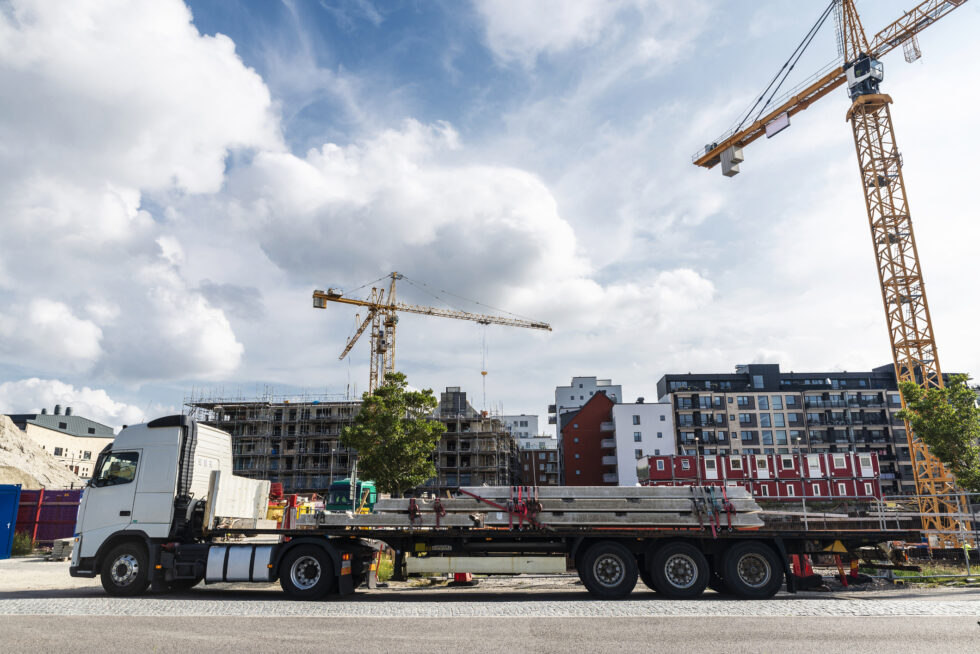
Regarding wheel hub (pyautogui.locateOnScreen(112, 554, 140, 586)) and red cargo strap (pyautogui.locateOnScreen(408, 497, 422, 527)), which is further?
red cargo strap (pyautogui.locateOnScreen(408, 497, 422, 527))

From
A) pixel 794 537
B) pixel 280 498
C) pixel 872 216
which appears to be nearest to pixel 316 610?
pixel 280 498

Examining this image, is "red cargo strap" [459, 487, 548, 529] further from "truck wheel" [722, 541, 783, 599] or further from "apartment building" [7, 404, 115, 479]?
"apartment building" [7, 404, 115, 479]

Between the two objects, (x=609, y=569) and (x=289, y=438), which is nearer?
(x=609, y=569)

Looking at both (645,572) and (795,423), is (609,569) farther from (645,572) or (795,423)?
(795,423)

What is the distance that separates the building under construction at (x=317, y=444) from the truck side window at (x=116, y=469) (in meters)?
58.2

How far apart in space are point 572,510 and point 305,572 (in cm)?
608

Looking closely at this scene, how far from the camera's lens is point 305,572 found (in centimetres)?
1349

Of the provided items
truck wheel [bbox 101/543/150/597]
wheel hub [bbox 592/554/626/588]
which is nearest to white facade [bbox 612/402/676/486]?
wheel hub [bbox 592/554/626/588]

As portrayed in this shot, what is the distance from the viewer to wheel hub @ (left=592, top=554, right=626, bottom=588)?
43.8 feet

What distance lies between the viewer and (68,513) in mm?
25641

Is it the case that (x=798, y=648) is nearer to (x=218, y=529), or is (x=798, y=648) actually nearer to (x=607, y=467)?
(x=218, y=529)

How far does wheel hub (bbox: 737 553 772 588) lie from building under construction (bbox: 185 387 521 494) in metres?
59.7

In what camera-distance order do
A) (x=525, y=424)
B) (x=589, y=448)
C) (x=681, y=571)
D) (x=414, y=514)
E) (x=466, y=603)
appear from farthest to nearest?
(x=525, y=424) → (x=589, y=448) → (x=414, y=514) → (x=681, y=571) → (x=466, y=603)

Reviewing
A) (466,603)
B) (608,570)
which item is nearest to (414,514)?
(466,603)
